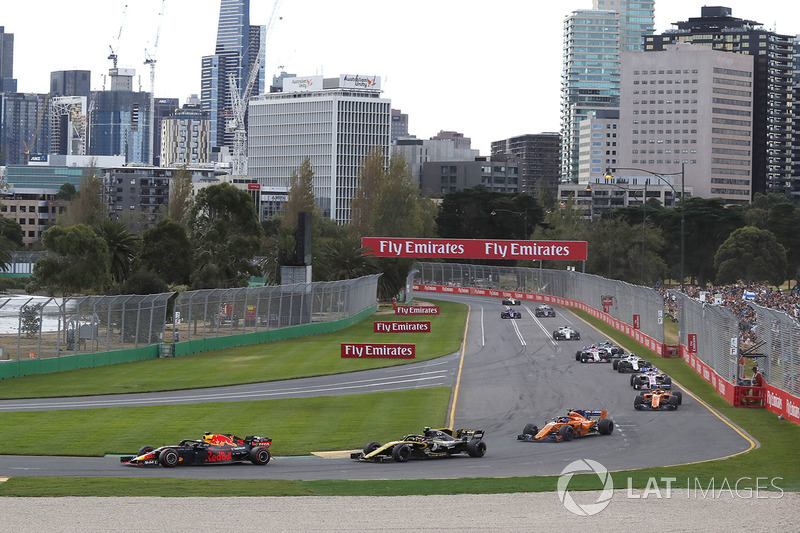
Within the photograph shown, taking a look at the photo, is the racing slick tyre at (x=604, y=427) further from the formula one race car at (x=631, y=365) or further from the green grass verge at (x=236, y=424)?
the formula one race car at (x=631, y=365)

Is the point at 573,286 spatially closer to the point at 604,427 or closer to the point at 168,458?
the point at 604,427

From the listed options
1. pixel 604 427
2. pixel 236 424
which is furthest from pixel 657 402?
pixel 236 424

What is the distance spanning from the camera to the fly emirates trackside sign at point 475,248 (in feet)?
349

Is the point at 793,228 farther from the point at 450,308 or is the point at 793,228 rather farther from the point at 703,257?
the point at 450,308

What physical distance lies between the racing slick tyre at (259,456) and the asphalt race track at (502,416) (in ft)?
0.86

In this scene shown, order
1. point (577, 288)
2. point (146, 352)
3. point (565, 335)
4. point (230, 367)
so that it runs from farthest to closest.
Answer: point (577, 288) < point (565, 335) < point (146, 352) < point (230, 367)

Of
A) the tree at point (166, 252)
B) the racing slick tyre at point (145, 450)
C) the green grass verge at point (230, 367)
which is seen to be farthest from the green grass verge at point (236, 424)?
the tree at point (166, 252)

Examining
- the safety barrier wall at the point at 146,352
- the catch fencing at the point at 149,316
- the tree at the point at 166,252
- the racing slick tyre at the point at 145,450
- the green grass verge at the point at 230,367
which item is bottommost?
the green grass verge at the point at 230,367

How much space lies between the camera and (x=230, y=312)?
64.6m

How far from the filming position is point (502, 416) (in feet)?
123

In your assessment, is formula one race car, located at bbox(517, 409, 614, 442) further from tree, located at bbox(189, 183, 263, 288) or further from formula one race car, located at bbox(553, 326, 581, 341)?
tree, located at bbox(189, 183, 263, 288)

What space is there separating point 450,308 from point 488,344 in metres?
34.5

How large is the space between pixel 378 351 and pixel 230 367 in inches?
338

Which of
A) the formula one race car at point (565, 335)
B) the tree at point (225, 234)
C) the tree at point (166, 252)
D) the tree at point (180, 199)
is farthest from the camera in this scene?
the tree at point (180, 199)
